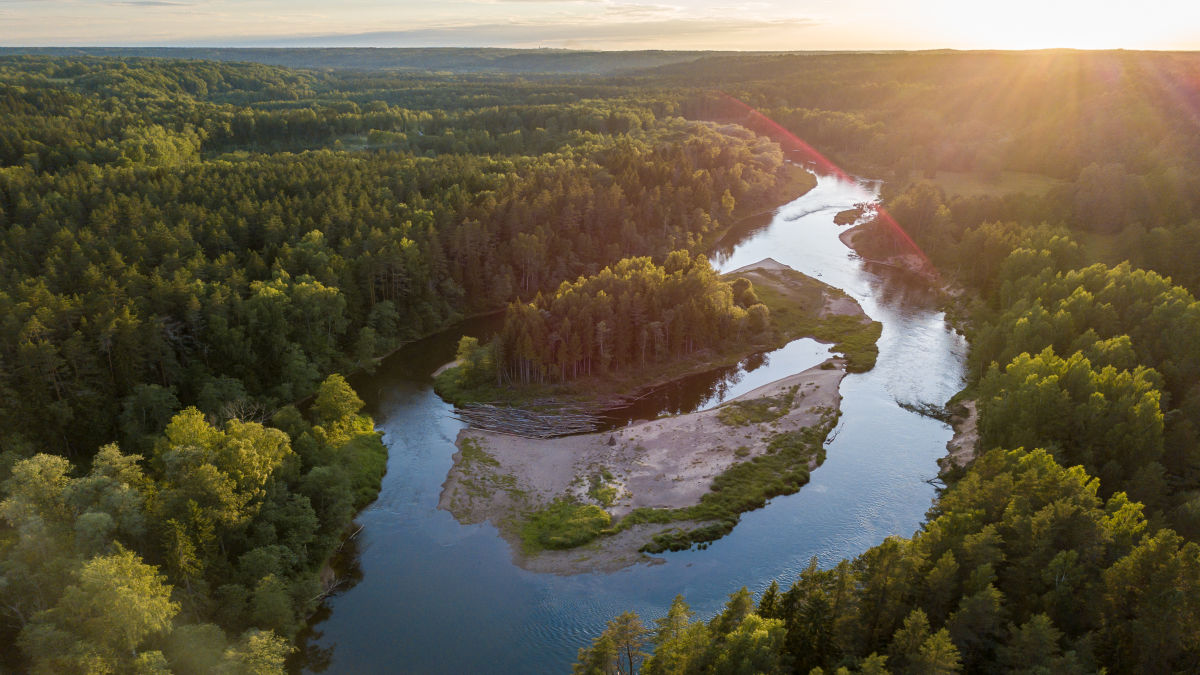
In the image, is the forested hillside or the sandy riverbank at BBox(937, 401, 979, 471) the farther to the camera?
the sandy riverbank at BBox(937, 401, 979, 471)

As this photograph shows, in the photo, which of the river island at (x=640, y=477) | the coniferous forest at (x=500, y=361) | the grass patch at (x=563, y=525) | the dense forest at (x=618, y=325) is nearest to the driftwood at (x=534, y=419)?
the river island at (x=640, y=477)

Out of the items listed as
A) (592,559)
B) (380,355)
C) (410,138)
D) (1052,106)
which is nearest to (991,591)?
(592,559)

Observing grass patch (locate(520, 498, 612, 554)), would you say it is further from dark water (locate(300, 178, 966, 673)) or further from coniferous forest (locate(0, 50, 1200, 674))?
coniferous forest (locate(0, 50, 1200, 674))

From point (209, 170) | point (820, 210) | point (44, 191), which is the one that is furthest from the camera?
point (820, 210)

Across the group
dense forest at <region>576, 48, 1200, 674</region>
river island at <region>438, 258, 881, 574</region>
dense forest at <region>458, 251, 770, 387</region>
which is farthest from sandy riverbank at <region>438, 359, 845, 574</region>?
dense forest at <region>458, 251, 770, 387</region>

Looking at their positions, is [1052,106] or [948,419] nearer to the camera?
[948,419]

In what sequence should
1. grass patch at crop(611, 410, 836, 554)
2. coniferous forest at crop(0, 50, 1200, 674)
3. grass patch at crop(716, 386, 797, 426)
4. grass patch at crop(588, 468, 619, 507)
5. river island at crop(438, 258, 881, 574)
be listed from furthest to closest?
grass patch at crop(716, 386, 797, 426), grass patch at crop(588, 468, 619, 507), grass patch at crop(611, 410, 836, 554), river island at crop(438, 258, 881, 574), coniferous forest at crop(0, 50, 1200, 674)

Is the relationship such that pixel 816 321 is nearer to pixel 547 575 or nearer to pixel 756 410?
pixel 756 410

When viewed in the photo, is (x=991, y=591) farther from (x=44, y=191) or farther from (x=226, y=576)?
(x=44, y=191)
